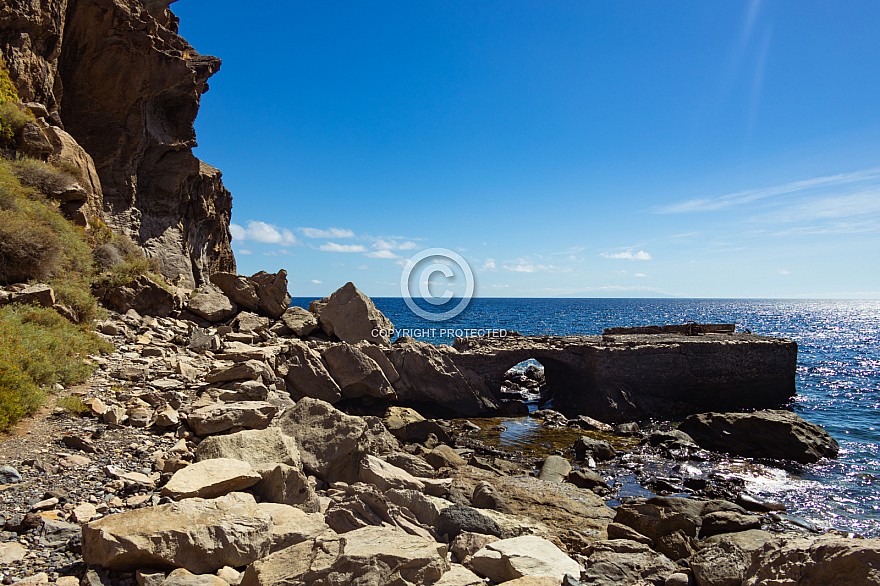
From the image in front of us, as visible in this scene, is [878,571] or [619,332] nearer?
[878,571]

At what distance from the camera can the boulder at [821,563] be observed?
Result: 407cm

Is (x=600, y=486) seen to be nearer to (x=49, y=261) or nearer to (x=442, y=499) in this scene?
(x=442, y=499)

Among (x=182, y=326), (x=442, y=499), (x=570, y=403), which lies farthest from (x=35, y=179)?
(x=570, y=403)

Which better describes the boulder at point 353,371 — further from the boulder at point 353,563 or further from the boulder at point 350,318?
the boulder at point 353,563

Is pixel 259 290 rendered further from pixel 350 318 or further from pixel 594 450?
pixel 594 450

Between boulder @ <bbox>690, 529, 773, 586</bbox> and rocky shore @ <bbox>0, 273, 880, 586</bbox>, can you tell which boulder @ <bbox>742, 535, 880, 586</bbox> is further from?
boulder @ <bbox>690, 529, 773, 586</bbox>

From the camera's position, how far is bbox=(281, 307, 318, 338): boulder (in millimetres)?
18484

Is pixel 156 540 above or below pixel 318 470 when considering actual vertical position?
above

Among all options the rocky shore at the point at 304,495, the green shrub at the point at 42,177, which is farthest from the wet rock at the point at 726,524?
the green shrub at the point at 42,177

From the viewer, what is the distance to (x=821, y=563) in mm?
4320

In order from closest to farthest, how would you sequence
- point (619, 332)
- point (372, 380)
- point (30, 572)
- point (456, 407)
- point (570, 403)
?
point (30, 572)
point (372, 380)
point (456, 407)
point (570, 403)
point (619, 332)

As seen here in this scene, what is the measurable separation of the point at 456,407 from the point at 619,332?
1760 cm

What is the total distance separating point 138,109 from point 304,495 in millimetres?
23417

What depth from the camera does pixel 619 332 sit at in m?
33.6
